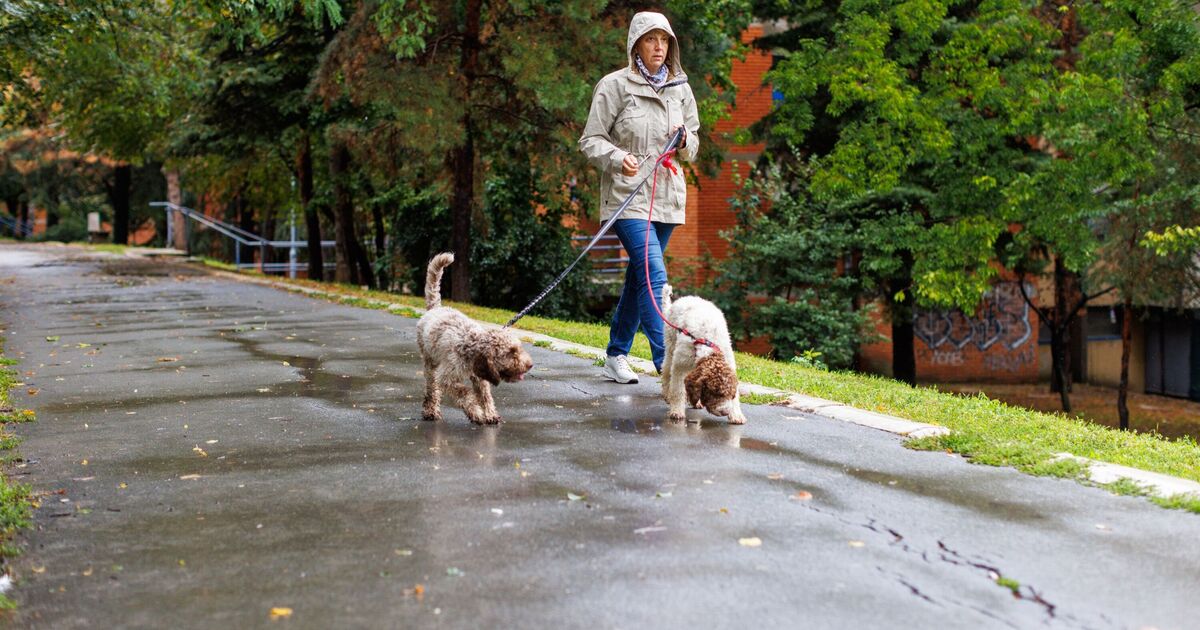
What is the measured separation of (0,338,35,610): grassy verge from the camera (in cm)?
471

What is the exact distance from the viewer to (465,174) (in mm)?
19344

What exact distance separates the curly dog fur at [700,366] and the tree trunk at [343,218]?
1809 cm

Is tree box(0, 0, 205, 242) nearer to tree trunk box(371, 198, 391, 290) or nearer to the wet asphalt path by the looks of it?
tree trunk box(371, 198, 391, 290)

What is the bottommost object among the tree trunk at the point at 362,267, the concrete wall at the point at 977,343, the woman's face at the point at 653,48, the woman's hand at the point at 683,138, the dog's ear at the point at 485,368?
the concrete wall at the point at 977,343

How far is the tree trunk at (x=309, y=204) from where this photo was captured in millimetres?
25766

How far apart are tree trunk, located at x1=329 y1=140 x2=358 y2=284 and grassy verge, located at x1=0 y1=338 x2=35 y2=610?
55.2ft

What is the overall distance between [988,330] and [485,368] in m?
26.1

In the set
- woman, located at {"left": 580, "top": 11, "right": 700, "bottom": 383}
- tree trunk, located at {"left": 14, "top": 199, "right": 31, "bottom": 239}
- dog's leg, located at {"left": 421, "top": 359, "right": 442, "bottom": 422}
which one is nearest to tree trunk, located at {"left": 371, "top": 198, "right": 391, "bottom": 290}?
woman, located at {"left": 580, "top": 11, "right": 700, "bottom": 383}

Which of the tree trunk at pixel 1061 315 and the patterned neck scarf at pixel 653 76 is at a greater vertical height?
the patterned neck scarf at pixel 653 76

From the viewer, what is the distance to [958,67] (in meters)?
19.8

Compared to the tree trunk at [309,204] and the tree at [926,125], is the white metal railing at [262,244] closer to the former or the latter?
the tree trunk at [309,204]

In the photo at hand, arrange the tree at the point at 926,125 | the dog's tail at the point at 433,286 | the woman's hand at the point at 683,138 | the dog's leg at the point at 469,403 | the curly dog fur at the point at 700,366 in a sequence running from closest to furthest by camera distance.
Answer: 1. the curly dog fur at the point at 700,366
2. the dog's leg at the point at 469,403
3. the dog's tail at the point at 433,286
4. the woman's hand at the point at 683,138
5. the tree at the point at 926,125

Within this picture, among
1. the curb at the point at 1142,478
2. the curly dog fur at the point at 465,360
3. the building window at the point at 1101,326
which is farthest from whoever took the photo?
the building window at the point at 1101,326

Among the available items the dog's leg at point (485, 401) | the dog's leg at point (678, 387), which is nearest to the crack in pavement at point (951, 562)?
the dog's leg at point (678, 387)
